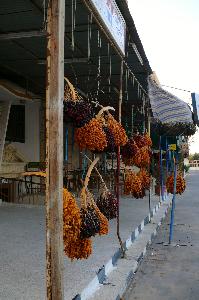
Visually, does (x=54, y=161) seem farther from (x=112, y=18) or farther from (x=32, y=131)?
(x=32, y=131)

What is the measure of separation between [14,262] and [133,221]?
4.38 m

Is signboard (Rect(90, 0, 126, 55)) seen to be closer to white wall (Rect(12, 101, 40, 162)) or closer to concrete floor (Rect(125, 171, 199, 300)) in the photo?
concrete floor (Rect(125, 171, 199, 300))

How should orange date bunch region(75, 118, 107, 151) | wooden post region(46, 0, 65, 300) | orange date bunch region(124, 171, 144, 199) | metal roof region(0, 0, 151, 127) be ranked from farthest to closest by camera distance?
orange date bunch region(124, 171, 144, 199) < metal roof region(0, 0, 151, 127) < orange date bunch region(75, 118, 107, 151) < wooden post region(46, 0, 65, 300)

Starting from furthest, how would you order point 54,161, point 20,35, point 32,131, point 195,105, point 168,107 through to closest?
Result: point 32,131
point 195,105
point 168,107
point 20,35
point 54,161

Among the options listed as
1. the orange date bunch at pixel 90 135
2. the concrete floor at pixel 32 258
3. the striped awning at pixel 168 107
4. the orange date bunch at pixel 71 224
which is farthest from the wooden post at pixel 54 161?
the striped awning at pixel 168 107

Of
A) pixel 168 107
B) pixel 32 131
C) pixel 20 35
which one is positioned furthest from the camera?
pixel 32 131

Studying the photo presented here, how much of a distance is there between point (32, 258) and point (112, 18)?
3.64 metres

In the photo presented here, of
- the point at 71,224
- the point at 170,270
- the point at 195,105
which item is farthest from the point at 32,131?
the point at 71,224

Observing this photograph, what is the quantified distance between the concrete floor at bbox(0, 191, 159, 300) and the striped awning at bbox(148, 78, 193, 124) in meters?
2.57

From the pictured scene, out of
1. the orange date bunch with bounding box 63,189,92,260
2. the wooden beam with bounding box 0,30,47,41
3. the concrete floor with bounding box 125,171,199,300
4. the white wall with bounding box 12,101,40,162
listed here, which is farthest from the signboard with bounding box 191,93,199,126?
the white wall with bounding box 12,101,40,162

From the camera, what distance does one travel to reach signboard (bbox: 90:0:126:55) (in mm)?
3680

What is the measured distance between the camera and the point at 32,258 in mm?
5570

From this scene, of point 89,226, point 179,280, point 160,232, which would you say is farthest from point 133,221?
point 89,226

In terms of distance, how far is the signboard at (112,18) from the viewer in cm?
368
